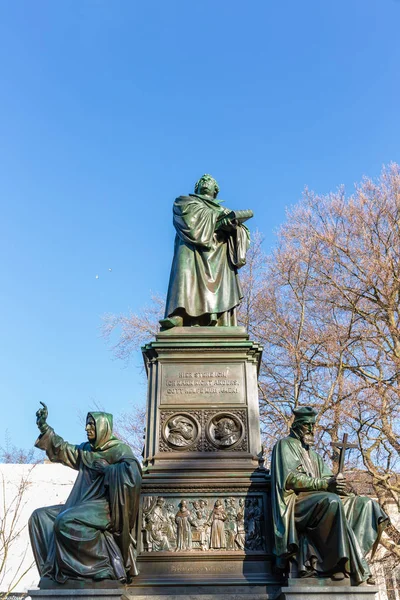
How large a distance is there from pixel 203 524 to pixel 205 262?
12.6 feet

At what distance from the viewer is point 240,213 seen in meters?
9.51

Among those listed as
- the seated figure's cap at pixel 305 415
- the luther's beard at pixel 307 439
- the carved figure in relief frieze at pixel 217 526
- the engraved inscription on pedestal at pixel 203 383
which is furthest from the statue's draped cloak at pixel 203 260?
the carved figure in relief frieze at pixel 217 526

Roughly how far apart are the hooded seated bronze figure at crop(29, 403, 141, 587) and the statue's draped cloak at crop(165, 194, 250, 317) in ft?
7.85

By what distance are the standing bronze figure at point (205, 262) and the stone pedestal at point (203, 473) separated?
17.1 inches

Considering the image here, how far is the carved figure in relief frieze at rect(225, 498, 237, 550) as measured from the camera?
703 cm

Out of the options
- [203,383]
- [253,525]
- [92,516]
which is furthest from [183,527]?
[203,383]

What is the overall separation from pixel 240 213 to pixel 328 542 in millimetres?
4922

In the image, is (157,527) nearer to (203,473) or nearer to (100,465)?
(203,473)

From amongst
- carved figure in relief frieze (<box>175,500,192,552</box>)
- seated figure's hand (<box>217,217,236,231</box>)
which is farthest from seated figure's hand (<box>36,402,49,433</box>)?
seated figure's hand (<box>217,217,236,231</box>)

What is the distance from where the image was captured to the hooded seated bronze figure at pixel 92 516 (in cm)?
640

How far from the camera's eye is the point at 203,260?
372 inches

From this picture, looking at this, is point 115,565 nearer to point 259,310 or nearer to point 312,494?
point 312,494

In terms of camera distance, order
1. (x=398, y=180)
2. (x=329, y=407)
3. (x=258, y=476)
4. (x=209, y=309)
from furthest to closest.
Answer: (x=398, y=180), (x=329, y=407), (x=209, y=309), (x=258, y=476)

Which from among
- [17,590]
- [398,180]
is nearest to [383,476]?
[398,180]
